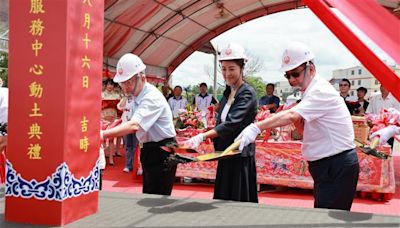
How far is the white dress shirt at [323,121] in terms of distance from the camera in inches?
81.3

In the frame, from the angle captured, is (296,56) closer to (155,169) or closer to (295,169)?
(155,169)

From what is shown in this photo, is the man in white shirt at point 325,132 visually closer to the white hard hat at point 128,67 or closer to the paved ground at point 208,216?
the paved ground at point 208,216

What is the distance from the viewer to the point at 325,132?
212 centimetres

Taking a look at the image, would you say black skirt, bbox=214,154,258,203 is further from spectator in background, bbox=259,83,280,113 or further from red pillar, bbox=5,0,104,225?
spectator in background, bbox=259,83,280,113

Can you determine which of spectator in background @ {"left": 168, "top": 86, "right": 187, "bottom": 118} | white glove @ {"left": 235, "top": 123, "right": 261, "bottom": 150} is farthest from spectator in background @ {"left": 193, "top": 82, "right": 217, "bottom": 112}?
white glove @ {"left": 235, "top": 123, "right": 261, "bottom": 150}

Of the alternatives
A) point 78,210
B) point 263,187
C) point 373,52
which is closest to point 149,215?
point 78,210

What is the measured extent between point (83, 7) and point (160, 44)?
933 centimetres

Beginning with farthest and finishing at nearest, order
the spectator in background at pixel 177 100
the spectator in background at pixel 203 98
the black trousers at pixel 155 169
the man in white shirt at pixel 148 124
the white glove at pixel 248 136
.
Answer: the spectator in background at pixel 203 98 < the spectator in background at pixel 177 100 < the black trousers at pixel 155 169 < the man in white shirt at pixel 148 124 < the white glove at pixel 248 136

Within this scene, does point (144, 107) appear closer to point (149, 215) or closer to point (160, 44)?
point (149, 215)

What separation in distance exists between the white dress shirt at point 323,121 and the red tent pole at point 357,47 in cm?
38

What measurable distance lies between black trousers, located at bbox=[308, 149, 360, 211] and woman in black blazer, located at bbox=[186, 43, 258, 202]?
447mm

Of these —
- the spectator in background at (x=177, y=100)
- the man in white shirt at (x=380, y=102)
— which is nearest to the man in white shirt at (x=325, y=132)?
the man in white shirt at (x=380, y=102)

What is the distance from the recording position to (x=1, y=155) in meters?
3.53

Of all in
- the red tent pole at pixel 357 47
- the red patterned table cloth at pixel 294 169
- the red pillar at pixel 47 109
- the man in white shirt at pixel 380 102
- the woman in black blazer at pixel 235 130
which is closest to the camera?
the red pillar at pixel 47 109
